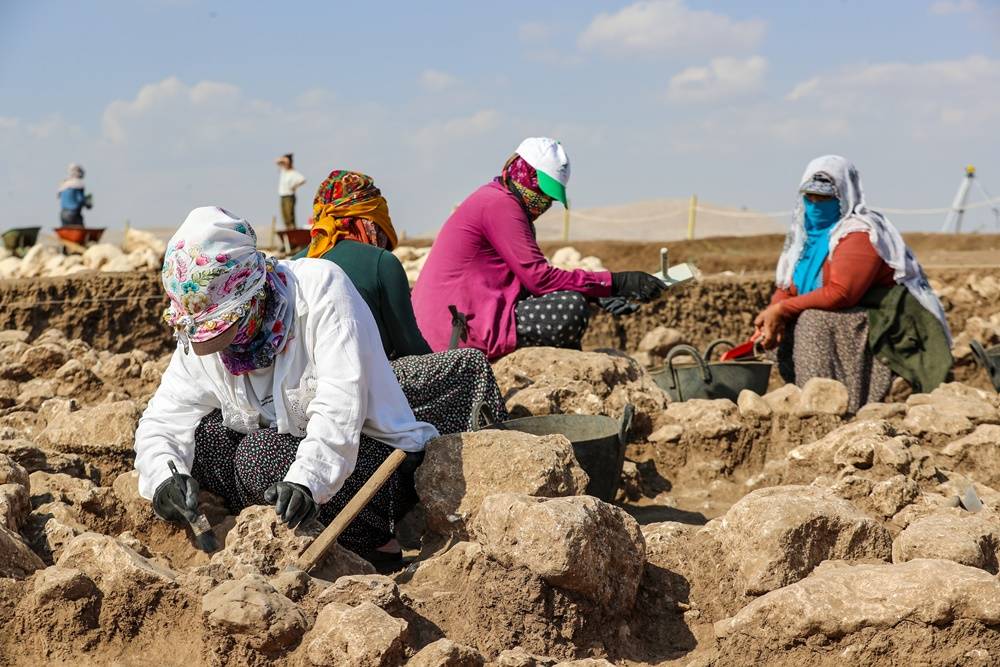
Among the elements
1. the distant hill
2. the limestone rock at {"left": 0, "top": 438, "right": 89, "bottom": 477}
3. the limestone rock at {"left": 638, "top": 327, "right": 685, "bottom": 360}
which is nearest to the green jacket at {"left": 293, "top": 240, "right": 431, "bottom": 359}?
the limestone rock at {"left": 0, "top": 438, "right": 89, "bottom": 477}

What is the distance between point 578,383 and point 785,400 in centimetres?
108

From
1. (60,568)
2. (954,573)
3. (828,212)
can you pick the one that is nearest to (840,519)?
(954,573)

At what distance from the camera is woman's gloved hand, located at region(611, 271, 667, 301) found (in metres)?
5.61

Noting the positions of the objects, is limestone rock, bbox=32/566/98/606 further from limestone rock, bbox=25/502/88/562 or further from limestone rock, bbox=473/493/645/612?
limestone rock, bbox=473/493/645/612

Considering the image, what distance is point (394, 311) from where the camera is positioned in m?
3.99

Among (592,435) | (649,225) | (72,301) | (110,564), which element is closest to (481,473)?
(592,435)

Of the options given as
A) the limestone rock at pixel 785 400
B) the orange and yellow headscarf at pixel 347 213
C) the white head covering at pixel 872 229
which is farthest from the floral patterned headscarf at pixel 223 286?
the white head covering at pixel 872 229

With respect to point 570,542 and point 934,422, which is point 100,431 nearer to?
point 570,542

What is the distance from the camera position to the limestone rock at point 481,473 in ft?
10.9

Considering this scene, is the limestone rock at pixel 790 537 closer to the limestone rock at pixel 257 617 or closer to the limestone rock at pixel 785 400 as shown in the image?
the limestone rock at pixel 257 617

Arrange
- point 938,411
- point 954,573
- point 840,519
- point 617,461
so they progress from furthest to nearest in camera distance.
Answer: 1. point 938,411
2. point 617,461
3. point 840,519
4. point 954,573

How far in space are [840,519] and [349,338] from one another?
4.78ft

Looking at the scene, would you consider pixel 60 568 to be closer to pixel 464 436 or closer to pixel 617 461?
pixel 464 436

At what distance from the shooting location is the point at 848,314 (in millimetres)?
5988
